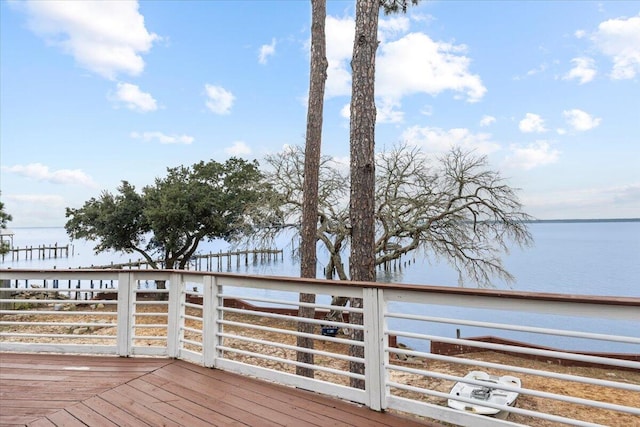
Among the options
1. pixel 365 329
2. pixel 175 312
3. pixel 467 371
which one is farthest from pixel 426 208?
pixel 365 329

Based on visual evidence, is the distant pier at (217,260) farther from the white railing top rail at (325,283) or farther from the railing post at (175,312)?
the railing post at (175,312)

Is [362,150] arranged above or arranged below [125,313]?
above

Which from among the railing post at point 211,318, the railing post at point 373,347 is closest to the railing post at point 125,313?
the railing post at point 211,318

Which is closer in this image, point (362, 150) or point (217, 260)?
point (362, 150)

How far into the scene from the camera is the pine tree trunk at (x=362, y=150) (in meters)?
3.69

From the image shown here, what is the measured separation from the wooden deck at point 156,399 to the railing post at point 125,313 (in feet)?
0.61

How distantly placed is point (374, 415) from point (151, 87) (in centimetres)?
1623

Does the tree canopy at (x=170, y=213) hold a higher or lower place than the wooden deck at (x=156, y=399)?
higher

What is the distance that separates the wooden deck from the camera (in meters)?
2.10

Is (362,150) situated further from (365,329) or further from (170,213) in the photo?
(170,213)

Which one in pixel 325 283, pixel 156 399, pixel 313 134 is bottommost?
pixel 156 399

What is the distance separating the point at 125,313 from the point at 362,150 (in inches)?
107

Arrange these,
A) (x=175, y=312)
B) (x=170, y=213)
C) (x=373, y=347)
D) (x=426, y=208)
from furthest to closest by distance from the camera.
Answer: (x=170, y=213) < (x=426, y=208) < (x=175, y=312) < (x=373, y=347)

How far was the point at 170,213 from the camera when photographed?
15.4 meters
